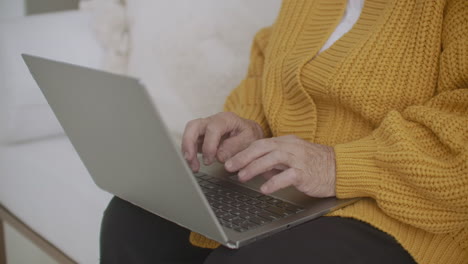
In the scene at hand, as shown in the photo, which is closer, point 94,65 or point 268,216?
point 268,216

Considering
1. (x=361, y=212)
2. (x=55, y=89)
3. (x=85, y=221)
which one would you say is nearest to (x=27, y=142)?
(x=85, y=221)

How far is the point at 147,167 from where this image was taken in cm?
63

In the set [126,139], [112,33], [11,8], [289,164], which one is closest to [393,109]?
[289,164]

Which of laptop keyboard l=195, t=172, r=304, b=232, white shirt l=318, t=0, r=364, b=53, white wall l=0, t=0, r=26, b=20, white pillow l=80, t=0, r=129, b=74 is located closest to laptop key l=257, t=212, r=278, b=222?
laptop keyboard l=195, t=172, r=304, b=232

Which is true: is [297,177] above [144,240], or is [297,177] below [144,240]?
above

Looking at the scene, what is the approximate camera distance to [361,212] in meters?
0.74

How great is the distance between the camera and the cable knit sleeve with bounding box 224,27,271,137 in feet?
3.46

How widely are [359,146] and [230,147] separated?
227 mm

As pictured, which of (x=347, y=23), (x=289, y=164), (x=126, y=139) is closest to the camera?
(x=126, y=139)

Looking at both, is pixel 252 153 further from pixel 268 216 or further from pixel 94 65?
pixel 94 65

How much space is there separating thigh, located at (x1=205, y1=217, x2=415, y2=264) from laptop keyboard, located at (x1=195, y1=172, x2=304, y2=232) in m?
0.03

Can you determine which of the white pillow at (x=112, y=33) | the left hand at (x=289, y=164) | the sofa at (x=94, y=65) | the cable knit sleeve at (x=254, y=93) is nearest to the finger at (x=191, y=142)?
the left hand at (x=289, y=164)

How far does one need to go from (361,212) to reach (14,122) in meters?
1.12

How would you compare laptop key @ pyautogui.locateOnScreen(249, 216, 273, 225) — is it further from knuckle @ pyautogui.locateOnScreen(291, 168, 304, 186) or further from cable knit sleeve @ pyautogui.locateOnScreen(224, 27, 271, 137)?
cable knit sleeve @ pyautogui.locateOnScreen(224, 27, 271, 137)
